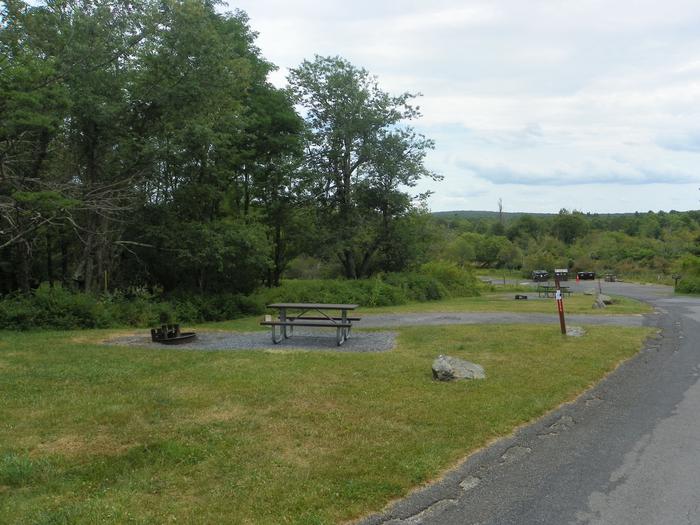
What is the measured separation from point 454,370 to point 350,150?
69.0 feet

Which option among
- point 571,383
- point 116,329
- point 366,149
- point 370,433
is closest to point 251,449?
point 370,433

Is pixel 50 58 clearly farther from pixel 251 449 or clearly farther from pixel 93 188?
pixel 251 449

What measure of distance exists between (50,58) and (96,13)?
2.40 metres

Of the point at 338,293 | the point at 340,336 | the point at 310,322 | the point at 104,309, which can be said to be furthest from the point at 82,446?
the point at 338,293

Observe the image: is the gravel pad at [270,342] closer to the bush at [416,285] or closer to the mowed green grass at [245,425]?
the mowed green grass at [245,425]

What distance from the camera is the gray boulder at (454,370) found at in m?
7.36

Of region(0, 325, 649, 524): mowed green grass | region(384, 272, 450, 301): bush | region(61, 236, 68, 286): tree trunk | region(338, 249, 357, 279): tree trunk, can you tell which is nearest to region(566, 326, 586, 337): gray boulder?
region(0, 325, 649, 524): mowed green grass

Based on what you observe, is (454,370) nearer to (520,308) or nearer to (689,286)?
(520,308)

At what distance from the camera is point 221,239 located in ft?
55.8

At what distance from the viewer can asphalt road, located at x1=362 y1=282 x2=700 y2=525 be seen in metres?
3.65

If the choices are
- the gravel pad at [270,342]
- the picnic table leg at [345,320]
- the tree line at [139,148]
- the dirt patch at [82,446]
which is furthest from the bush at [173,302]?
the dirt patch at [82,446]

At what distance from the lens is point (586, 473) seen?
4359 mm

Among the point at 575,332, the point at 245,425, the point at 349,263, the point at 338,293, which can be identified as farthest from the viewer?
the point at 349,263

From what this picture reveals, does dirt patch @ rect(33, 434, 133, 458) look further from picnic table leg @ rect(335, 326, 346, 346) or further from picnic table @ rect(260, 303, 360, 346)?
picnic table leg @ rect(335, 326, 346, 346)
